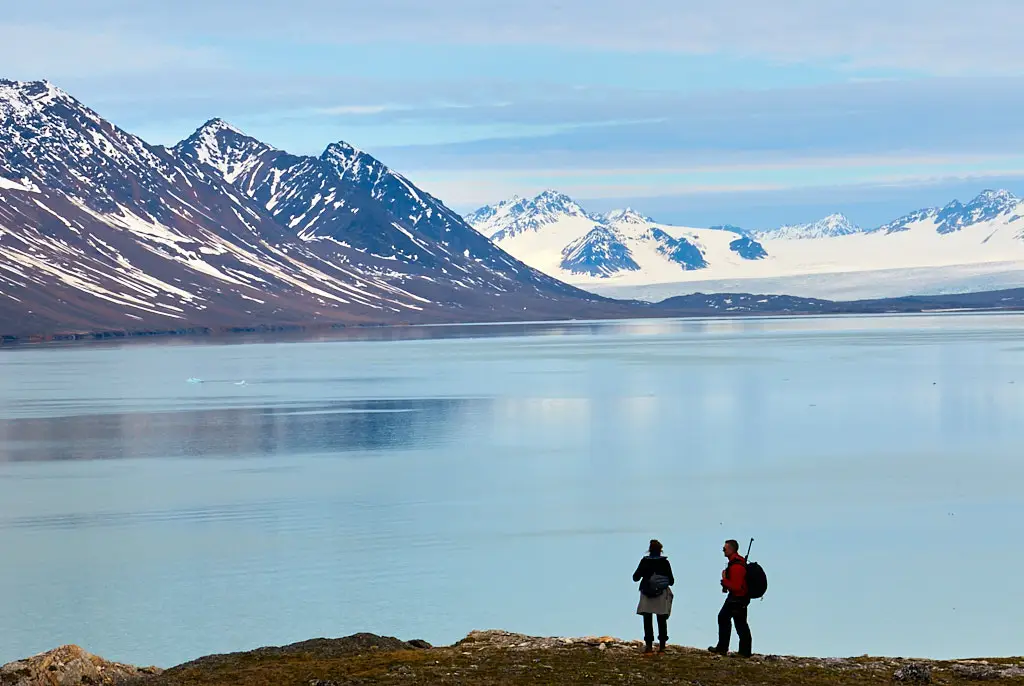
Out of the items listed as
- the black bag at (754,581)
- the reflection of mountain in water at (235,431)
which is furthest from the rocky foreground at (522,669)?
the reflection of mountain in water at (235,431)

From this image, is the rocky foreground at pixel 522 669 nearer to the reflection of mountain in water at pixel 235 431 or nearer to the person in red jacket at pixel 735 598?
the person in red jacket at pixel 735 598

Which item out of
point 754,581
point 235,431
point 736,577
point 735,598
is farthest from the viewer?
point 235,431

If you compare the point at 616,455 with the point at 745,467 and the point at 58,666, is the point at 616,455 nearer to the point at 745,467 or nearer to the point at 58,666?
the point at 745,467

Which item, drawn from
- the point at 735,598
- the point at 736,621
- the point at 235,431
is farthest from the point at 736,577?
the point at 235,431

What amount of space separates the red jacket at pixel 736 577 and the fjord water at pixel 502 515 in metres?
7.36

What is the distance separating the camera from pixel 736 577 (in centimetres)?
2330

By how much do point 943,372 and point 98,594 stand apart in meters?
103

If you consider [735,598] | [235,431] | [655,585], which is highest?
[235,431]

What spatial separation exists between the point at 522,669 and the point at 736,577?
4.02 m

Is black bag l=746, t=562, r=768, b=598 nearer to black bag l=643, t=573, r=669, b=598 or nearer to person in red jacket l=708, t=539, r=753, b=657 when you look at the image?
person in red jacket l=708, t=539, r=753, b=657

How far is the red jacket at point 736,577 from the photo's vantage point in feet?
76.1

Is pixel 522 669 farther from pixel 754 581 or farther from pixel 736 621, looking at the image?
pixel 754 581

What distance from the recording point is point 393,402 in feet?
325

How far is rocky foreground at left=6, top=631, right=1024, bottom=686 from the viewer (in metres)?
22.0
